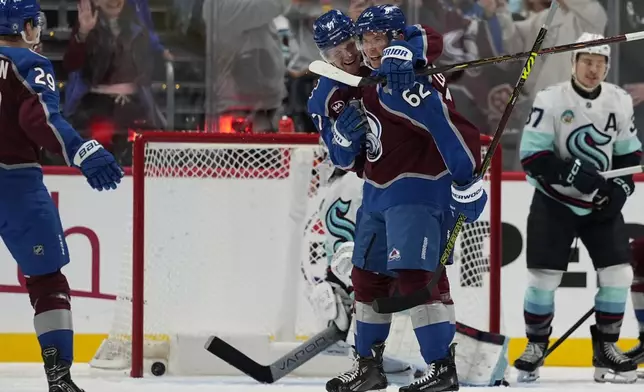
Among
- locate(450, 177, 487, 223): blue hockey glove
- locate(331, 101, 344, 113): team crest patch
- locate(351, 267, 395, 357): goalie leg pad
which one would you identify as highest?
locate(331, 101, 344, 113): team crest patch

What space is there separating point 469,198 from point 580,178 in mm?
1387

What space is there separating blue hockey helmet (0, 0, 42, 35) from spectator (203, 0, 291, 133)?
2.08 metres

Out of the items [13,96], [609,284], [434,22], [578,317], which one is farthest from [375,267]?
[434,22]

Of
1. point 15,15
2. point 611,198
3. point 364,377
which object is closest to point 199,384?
point 364,377

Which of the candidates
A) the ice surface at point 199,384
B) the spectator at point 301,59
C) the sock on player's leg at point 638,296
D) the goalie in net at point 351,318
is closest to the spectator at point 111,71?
the spectator at point 301,59

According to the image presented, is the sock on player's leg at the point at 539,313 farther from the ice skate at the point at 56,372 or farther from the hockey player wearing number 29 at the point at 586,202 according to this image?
the ice skate at the point at 56,372

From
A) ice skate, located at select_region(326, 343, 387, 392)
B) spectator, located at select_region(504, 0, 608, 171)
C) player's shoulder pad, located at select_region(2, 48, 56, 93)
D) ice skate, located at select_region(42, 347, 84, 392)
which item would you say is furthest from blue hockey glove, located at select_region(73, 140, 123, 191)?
spectator, located at select_region(504, 0, 608, 171)

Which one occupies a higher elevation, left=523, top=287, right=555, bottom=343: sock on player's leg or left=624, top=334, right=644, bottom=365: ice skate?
left=523, top=287, right=555, bottom=343: sock on player's leg

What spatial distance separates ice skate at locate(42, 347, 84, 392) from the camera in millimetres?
4125

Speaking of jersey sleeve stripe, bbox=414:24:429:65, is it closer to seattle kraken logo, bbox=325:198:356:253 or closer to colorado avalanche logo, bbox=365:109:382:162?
colorado avalanche logo, bbox=365:109:382:162

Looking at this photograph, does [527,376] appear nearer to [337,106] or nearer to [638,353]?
[638,353]

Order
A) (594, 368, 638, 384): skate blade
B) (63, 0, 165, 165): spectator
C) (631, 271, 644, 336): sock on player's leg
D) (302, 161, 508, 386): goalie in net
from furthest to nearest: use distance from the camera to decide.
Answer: (63, 0, 165, 165): spectator < (631, 271, 644, 336): sock on player's leg < (594, 368, 638, 384): skate blade < (302, 161, 508, 386): goalie in net

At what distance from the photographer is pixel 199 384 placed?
480cm

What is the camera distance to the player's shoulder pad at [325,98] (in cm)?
402
